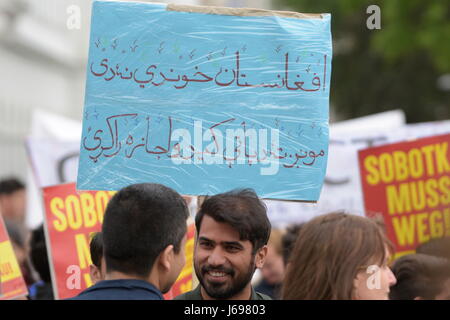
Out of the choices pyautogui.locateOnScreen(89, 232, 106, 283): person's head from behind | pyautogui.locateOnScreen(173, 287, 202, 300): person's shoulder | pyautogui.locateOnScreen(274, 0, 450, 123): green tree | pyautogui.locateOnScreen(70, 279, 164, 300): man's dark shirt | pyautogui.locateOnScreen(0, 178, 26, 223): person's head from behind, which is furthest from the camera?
pyautogui.locateOnScreen(274, 0, 450, 123): green tree

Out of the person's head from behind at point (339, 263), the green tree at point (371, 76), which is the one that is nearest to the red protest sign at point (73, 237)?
the person's head from behind at point (339, 263)

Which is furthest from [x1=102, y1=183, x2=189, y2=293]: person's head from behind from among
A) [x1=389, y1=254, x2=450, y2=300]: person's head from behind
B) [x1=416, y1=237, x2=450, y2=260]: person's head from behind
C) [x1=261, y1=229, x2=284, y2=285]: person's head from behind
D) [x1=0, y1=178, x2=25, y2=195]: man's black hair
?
[x1=0, y1=178, x2=25, y2=195]: man's black hair

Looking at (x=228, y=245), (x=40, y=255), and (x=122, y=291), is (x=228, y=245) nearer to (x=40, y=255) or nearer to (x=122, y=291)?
(x=122, y=291)

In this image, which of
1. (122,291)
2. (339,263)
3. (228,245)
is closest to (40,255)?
(228,245)

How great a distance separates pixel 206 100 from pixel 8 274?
1117 mm

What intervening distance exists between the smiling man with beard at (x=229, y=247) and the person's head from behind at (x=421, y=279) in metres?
1.04

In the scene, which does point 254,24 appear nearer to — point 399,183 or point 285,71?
point 285,71

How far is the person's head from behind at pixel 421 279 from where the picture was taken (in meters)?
4.67

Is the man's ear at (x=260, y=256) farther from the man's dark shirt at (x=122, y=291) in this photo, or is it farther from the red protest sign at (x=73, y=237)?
the red protest sign at (x=73, y=237)

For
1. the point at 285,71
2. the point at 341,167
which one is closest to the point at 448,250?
the point at 285,71

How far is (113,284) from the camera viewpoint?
10.7 feet

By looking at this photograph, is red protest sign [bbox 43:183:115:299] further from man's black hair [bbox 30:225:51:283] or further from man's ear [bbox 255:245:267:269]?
man's ear [bbox 255:245:267:269]

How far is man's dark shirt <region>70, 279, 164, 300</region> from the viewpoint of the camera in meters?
3.21
